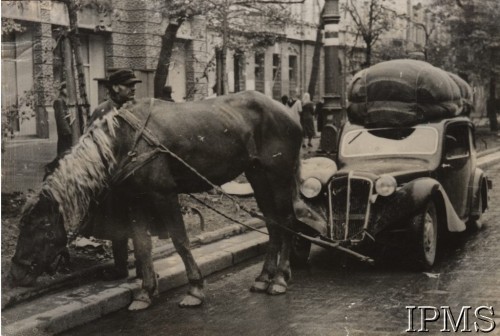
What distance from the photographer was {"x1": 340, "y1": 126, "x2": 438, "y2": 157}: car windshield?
8.65m

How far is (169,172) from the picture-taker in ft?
20.8

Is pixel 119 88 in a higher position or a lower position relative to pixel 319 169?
higher

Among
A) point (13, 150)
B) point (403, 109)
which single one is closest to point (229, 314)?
Answer: point (403, 109)

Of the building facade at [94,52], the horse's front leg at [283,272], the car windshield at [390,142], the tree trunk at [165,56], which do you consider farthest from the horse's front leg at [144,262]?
the tree trunk at [165,56]

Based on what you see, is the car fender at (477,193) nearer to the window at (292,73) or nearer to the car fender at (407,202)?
the car fender at (407,202)

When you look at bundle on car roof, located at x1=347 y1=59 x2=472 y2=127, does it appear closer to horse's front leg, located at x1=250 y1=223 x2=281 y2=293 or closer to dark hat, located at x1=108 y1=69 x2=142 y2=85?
horse's front leg, located at x1=250 y1=223 x2=281 y2=293

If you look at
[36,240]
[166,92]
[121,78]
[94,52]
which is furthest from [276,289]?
[94,52]

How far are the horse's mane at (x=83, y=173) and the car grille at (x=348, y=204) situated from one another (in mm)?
2656

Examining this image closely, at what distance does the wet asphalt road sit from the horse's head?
60 centimetres

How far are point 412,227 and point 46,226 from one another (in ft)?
12.5

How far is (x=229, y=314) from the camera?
20.3 ft

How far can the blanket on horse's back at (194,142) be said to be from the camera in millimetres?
6305

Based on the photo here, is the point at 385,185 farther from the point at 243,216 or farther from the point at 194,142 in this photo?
the point at 243,216

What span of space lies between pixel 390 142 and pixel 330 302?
9.45 feet
